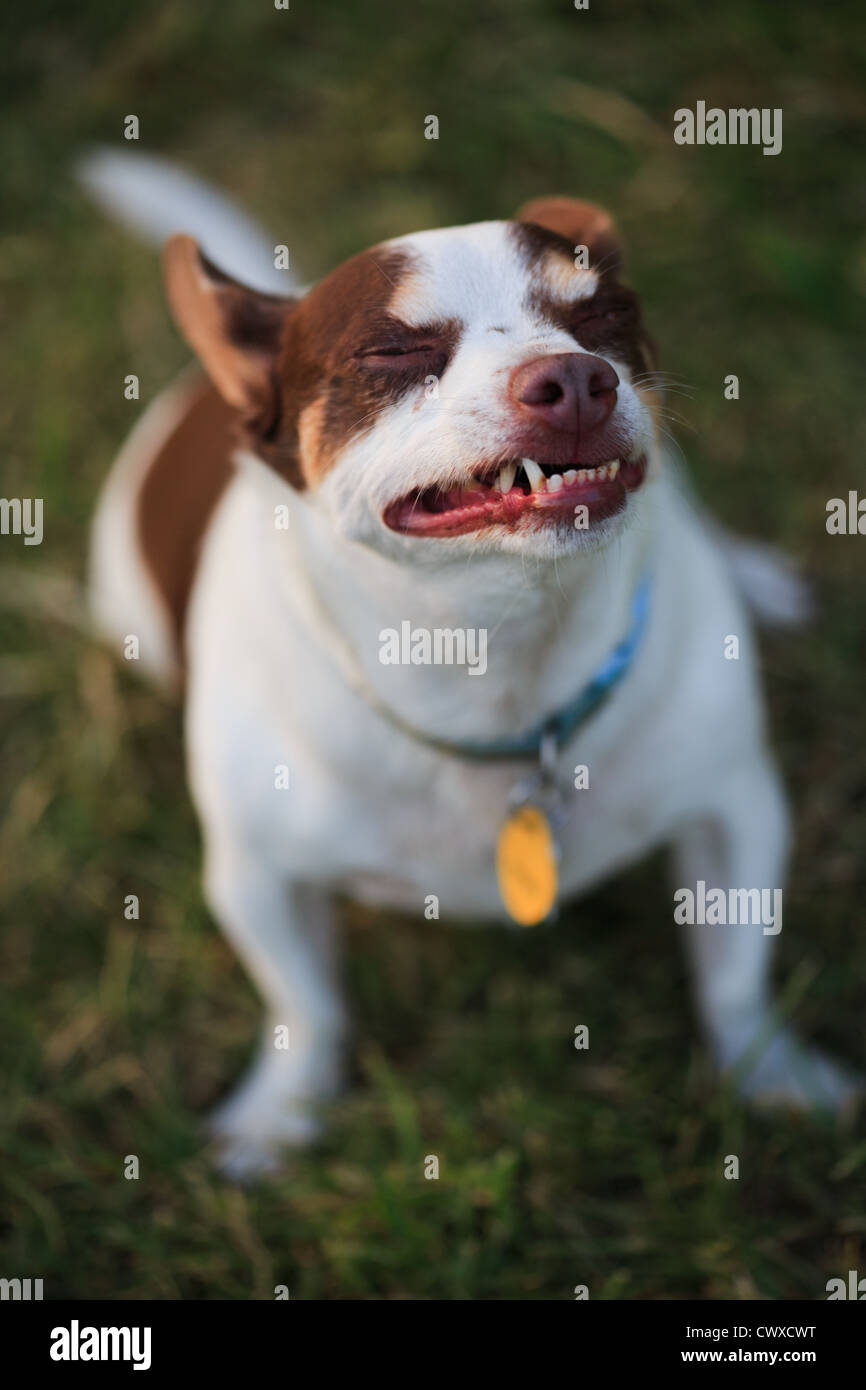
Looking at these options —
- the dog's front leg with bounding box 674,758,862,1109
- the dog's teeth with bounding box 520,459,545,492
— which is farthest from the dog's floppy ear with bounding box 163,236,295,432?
the dog's front leg with bounding box 674,758,862,1109

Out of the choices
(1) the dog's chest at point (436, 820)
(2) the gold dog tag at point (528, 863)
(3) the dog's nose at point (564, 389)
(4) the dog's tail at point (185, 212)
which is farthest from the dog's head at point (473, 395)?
(4) the dog's tail at point (185, 212)

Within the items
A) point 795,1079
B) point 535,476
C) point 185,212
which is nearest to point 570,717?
point 535,476

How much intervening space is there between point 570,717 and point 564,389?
2.37 ft

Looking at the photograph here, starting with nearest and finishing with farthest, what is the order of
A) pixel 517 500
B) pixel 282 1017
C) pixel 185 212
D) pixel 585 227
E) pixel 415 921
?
pixel 517 500 < pixel 585 227 < pixel 282 1017 < pixel 415 921 < pixel 185 212

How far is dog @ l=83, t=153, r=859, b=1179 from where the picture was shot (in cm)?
190

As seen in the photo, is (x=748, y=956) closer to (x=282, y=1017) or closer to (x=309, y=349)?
(x=282, y=1017)

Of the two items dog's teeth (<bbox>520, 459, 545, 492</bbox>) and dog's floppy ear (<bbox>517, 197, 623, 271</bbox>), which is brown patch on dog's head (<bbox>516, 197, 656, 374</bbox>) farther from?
dog's teeth (<bbox>520, 459, 545, 492</bbox>)

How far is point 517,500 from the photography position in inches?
73.2

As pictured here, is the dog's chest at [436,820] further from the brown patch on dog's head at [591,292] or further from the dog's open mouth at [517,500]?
the brown patch on dog's head at [591,292]

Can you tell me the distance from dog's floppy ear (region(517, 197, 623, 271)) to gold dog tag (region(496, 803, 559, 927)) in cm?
98

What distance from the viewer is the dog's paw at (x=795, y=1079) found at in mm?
2809

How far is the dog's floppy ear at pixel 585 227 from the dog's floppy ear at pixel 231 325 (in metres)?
0.46
